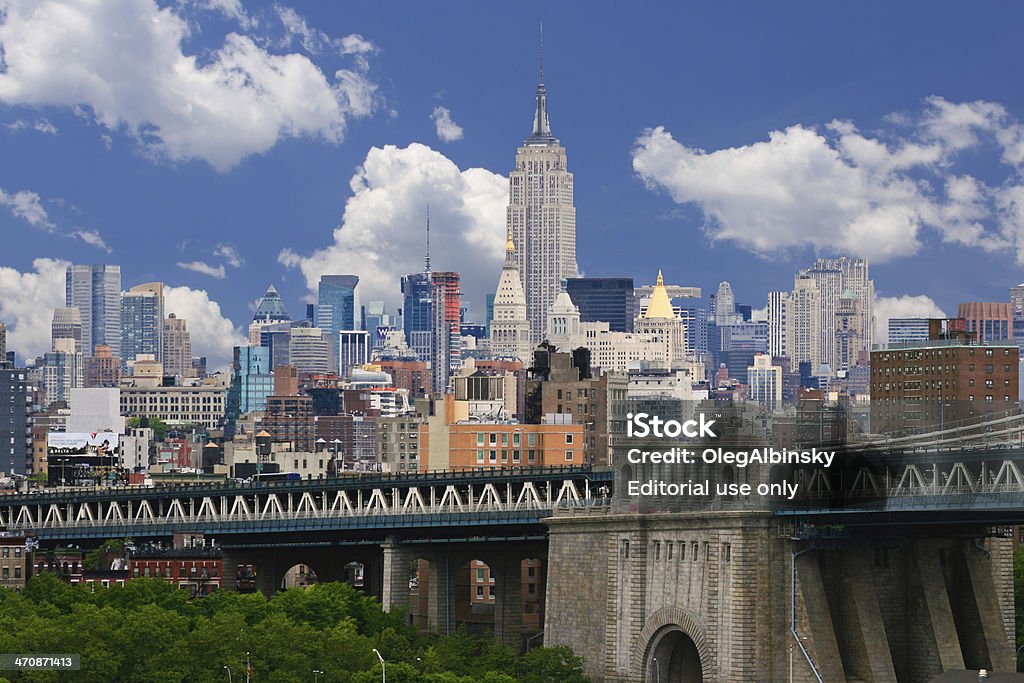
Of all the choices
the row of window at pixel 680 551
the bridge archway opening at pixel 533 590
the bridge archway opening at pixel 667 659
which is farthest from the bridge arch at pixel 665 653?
the bridge archway opening at pixel 533 590

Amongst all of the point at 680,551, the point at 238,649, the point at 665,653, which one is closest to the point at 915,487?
the point at 680,551

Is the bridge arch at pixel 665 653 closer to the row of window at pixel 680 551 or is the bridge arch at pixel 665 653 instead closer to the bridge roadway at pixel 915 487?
the row of window at pixel 680 551

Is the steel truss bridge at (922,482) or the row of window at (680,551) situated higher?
the steel truss bridge at (922,482)

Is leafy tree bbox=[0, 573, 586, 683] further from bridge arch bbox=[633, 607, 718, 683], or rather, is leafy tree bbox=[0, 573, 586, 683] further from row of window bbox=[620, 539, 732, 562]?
row of window bbox=[620, 539, 732, 562]

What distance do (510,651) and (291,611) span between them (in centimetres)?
1789

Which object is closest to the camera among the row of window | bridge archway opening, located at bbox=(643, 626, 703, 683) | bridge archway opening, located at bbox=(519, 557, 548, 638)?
the row of window

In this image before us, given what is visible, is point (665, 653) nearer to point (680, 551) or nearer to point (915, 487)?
point (680, 551)

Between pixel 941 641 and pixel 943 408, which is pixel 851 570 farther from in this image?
pixel 943 408

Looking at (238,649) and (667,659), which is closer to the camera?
(667,659)

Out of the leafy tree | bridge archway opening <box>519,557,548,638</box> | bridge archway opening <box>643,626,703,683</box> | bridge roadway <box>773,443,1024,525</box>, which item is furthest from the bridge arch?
bridge archway opening <box>519,557,548,638</box>

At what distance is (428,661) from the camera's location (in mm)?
137500

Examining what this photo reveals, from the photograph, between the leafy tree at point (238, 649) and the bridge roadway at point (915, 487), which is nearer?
the bridge roadway at point (915, 487)

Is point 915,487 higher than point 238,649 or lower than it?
higher

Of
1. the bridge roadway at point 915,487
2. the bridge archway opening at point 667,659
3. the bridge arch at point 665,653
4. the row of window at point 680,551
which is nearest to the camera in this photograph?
the bridge roadway at point 915,487
